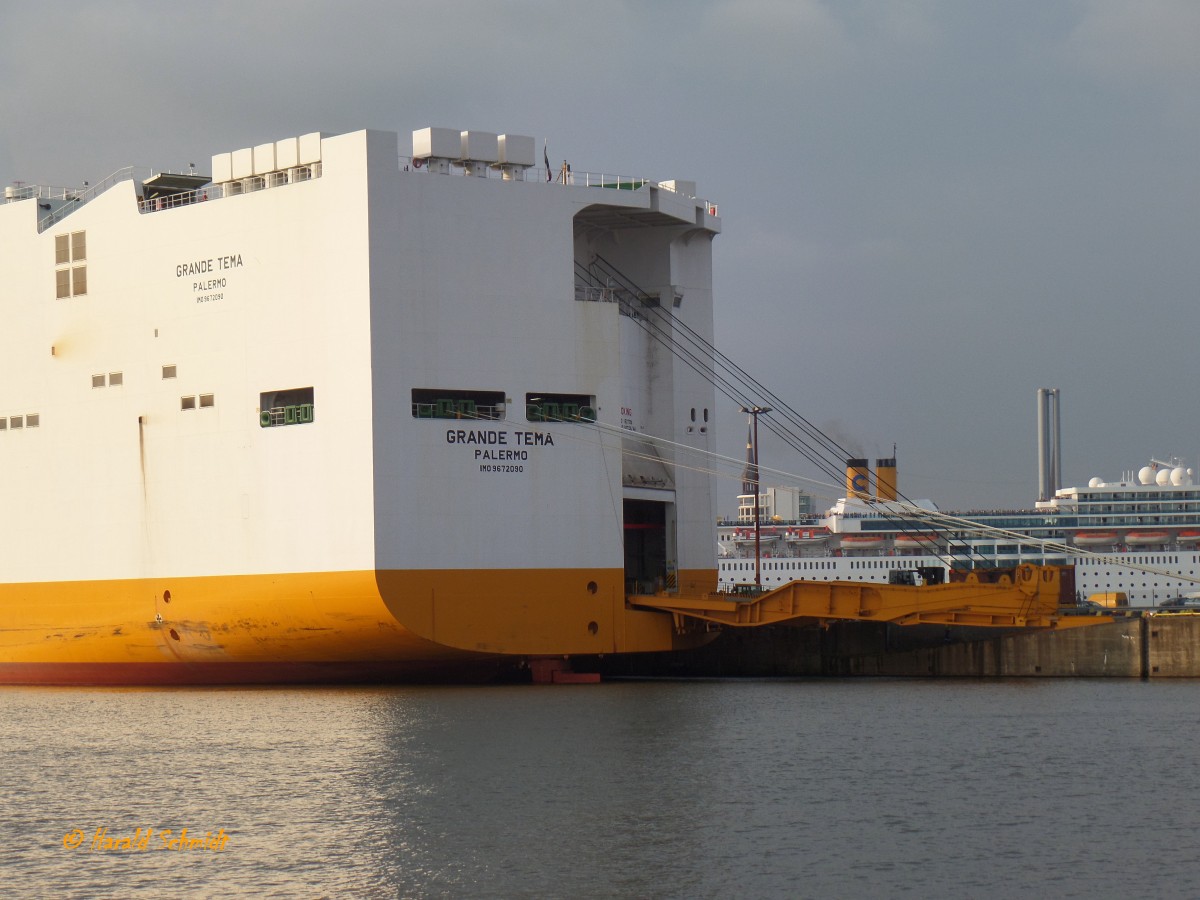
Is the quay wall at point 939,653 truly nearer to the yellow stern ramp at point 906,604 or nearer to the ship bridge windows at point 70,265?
the yellow stern ramp at point 906,604

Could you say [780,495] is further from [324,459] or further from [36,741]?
[36,741]

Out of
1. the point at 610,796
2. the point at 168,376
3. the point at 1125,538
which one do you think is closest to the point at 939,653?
the point at 610,796

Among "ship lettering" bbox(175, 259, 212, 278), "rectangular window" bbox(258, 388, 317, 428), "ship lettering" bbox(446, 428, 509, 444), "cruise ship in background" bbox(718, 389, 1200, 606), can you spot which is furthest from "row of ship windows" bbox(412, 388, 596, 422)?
"cruise ship in background" bbox(718, 389, 1200, 606)

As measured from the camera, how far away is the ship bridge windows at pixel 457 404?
30500 mm

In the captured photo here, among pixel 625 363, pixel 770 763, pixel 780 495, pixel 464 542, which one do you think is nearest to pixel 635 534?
pixel 625 363

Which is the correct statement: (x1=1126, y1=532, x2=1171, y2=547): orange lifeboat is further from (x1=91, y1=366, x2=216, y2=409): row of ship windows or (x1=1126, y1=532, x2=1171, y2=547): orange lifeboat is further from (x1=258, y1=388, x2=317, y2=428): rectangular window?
(x1=91, y1=366, x2=216, y2=409): row of ship windows

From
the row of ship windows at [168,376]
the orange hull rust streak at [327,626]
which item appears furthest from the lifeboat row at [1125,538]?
the row of ship windows at [168,376]

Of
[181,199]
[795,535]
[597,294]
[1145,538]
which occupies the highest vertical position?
[181,199]

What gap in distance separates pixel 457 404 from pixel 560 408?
79.8 inches

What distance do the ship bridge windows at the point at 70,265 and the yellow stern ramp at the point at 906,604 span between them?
1292cm

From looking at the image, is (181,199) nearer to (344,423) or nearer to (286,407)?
(286,407)

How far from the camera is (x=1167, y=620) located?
3259 cm

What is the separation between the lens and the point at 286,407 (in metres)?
31.1

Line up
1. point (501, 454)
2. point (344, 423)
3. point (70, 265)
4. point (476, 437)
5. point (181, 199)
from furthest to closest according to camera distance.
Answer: point (70, 265), point (181, 199), point (501, 454), point (476, 437), point (344, 423)
